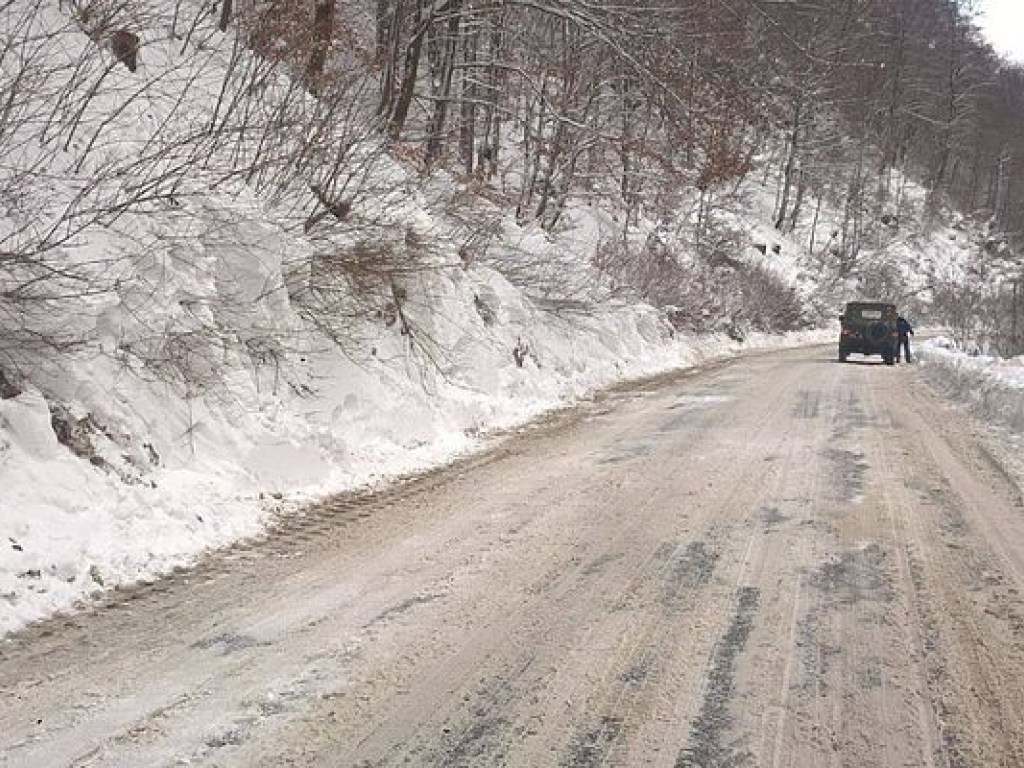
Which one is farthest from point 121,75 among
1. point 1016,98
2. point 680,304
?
point 1016,98

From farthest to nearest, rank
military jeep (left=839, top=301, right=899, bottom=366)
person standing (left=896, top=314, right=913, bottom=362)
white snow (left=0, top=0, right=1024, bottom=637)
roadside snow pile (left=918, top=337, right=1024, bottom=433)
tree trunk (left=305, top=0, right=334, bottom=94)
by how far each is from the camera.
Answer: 1. person standing (left=896, top=314, right=913, bottom=362)
2. military jeep (left=839, top=301, right=899, bottom=366)
3. roadside snow pile (left=918, top=337, right=1024, bottom=433)
4. tree trunk (left=305, top=0, right=334, bottom=94)
5. white snow (left=0, top=0, right=1024, bottom=637)

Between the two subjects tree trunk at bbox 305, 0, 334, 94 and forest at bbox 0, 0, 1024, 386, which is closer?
forest at bbox 0, 0, 1024, 386

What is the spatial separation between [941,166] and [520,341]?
65.2m

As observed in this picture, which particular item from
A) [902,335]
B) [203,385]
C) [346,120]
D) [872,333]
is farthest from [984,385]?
[902,335]

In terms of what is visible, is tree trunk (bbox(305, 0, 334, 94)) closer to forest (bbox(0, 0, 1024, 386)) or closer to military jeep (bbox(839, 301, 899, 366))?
forest (bbox(0, 0, 1024, 386))

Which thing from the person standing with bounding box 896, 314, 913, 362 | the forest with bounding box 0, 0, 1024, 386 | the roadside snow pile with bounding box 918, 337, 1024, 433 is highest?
the forest with bounding box 0, 0, 1024, 386

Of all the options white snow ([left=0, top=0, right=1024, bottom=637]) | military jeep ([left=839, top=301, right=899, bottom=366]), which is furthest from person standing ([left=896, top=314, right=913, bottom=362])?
white snow ([left=0, top=0, right=1024, bottom=637])

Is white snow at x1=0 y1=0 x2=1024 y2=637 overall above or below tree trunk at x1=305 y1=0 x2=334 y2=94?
below

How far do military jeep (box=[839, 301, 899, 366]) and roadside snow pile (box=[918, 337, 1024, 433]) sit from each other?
3020mm

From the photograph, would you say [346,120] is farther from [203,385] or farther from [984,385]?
[984,385]

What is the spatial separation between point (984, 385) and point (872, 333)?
35.3 ft

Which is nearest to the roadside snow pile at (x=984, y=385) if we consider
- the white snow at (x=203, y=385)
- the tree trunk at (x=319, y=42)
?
the white snow at (x=203, y=385)

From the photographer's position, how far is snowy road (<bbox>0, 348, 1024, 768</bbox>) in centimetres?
333

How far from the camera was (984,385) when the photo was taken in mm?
14320
